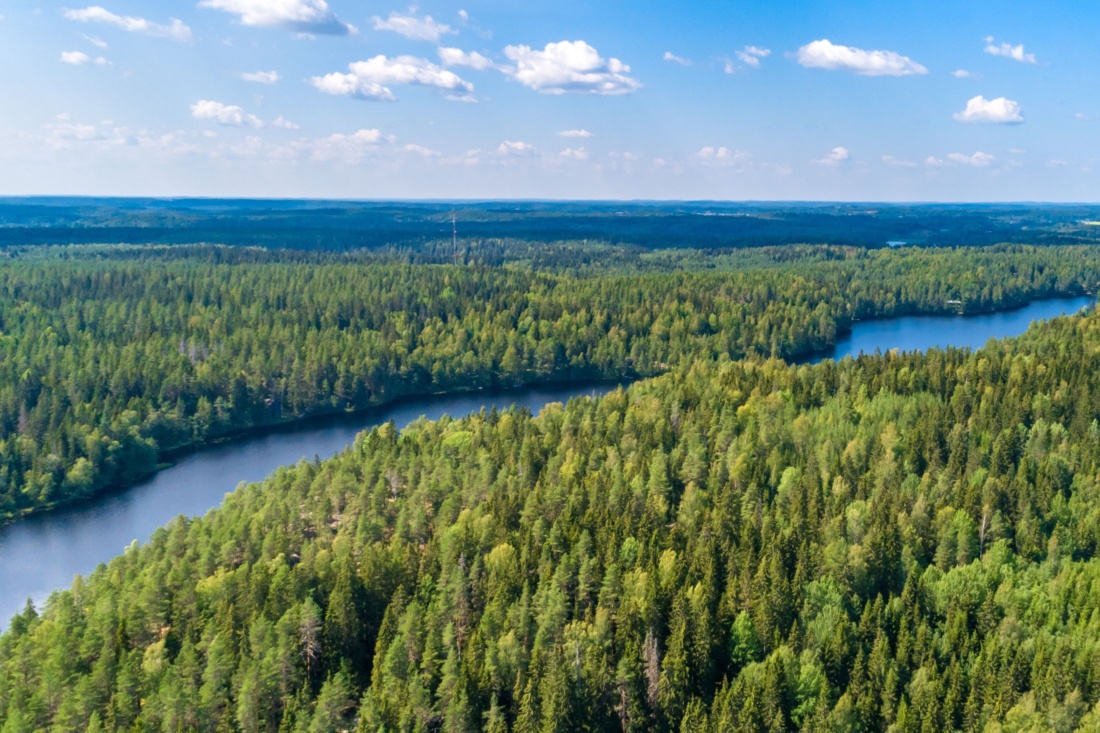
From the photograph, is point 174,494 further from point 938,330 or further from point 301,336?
point 938,330

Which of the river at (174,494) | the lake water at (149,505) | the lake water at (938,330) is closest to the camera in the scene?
the lake water at (149,505)

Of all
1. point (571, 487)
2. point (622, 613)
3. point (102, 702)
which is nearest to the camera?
point (102, 702)

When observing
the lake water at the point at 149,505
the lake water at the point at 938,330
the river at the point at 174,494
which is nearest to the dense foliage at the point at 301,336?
the lake water at the point at 149,505

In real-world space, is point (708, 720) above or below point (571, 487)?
below

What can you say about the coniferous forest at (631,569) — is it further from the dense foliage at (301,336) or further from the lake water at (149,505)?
the lake water at (149,505)

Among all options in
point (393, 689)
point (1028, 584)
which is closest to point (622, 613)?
point (393, 689)

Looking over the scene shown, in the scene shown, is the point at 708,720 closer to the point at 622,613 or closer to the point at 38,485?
the point at 622,613

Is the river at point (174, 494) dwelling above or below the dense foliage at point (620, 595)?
below
